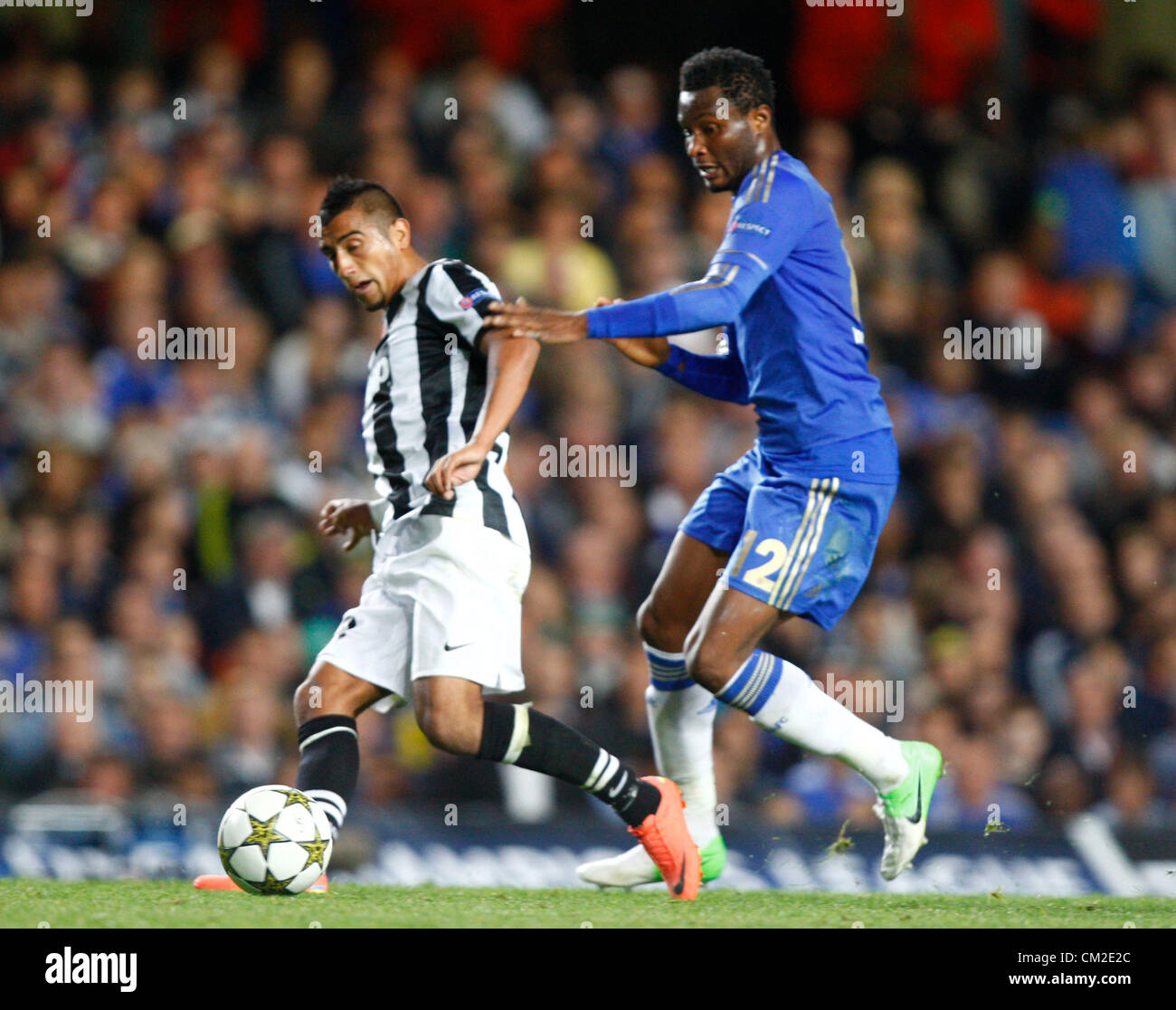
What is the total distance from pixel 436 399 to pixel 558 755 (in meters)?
0.99

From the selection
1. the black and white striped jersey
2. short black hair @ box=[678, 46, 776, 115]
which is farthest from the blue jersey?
the black and white striped jersey

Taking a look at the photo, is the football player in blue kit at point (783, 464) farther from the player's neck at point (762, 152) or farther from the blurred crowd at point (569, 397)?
the blurred crowd at point (569, 397)

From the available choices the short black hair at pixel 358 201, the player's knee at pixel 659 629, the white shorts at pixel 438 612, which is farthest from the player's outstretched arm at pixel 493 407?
the player's knee at pixel 659 629

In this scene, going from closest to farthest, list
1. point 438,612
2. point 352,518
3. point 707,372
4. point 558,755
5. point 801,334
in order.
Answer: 1. point 438,612
2. point 558,755
3. point 801,334
4. point 352,518
5. point 707,372

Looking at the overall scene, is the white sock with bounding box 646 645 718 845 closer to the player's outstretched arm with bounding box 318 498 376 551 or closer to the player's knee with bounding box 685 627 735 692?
the player's knee with bounding box 685 627 735 692

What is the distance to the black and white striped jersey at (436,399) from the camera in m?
4.23

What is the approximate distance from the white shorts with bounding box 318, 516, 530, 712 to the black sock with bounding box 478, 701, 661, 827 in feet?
0.30

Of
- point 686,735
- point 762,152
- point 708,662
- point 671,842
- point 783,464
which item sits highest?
point 762,152

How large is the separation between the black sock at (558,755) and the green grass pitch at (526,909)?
0.95ft

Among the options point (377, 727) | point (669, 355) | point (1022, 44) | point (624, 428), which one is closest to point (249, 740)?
point (377, 727)

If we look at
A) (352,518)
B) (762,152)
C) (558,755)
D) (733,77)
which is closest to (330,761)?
(558,755)

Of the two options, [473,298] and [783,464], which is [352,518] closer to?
[473,298]

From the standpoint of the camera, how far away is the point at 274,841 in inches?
158

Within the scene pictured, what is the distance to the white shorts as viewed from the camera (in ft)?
13.5
